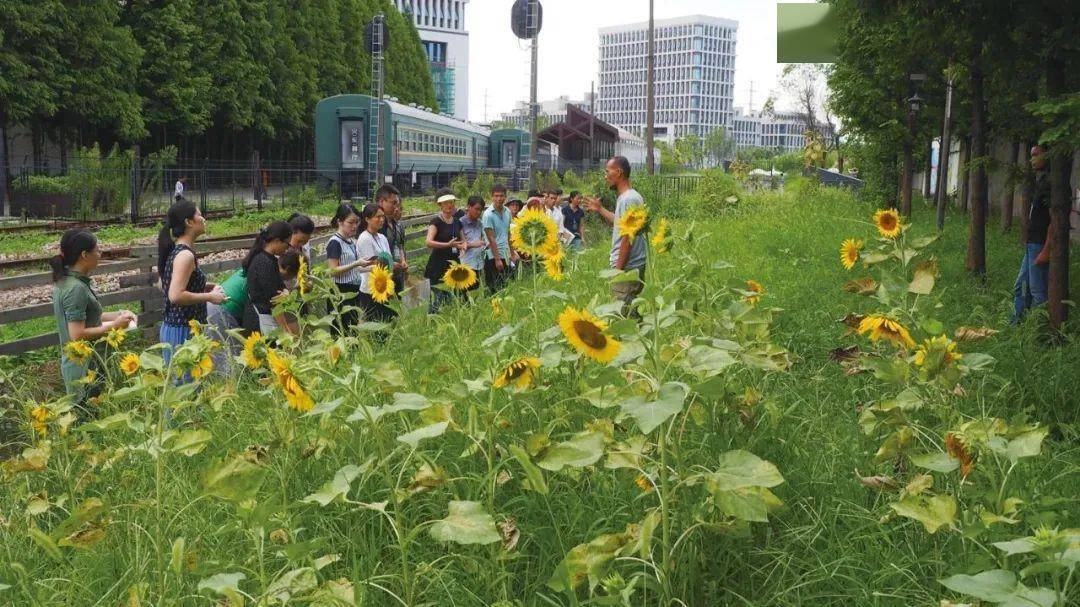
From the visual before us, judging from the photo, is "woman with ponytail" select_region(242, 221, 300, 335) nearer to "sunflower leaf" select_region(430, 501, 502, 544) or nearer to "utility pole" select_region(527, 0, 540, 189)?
"sunflower leaf" select_region(430, 501, 502, 544)

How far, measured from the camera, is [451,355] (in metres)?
4.47

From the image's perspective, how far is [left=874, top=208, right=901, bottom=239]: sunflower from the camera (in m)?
3.56

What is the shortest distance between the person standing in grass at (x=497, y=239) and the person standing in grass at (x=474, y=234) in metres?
0.08

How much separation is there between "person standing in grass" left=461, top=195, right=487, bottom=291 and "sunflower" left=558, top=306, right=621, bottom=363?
5.98 metres

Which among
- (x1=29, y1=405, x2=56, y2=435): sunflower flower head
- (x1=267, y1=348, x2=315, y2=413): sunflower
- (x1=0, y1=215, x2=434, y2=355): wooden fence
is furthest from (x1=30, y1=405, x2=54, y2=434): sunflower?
(x1=0, y1=215, x2=434, y2=355): wooden fence

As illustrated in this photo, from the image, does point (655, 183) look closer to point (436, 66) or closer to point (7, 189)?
point (7, 189)

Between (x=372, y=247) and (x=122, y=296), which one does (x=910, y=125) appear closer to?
(x=372, y=247)

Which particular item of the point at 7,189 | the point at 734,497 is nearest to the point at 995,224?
the point at 734,497

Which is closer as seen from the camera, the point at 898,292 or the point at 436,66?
the point at 898,292

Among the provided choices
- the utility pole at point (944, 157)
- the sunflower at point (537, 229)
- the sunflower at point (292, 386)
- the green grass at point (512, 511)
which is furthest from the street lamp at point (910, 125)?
the sunflower at point (292, 386)

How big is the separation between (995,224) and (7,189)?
19.2m

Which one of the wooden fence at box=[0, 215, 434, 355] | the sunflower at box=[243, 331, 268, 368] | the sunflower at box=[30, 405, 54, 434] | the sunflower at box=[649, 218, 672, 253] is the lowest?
the wooden fence at box=[0, 215, 434, 355]

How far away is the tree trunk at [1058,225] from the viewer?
6.12m

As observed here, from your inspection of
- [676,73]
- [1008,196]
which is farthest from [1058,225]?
[676,73]
